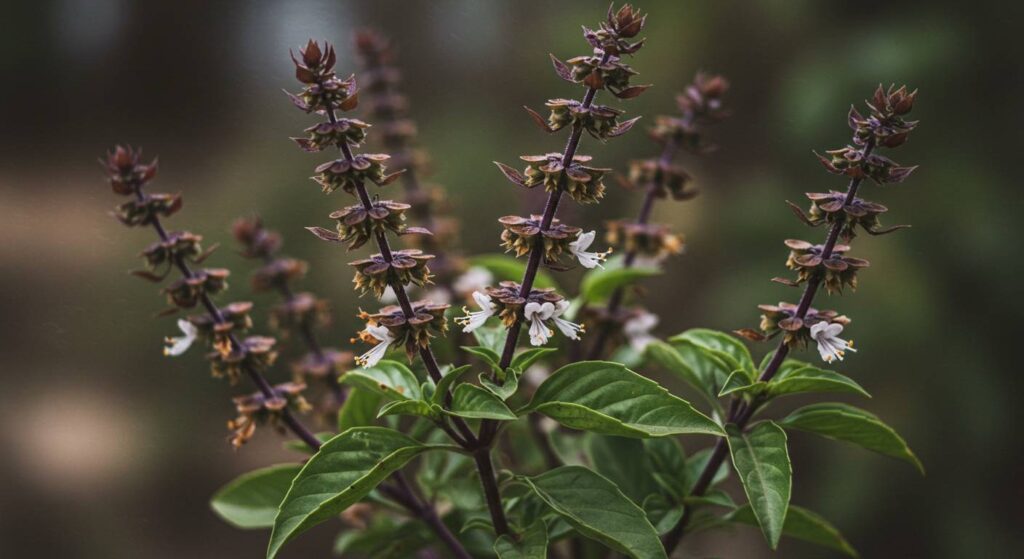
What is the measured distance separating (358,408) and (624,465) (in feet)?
0.74

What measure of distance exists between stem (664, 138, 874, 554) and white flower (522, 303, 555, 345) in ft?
0.52

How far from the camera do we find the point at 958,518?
1274 millimetres

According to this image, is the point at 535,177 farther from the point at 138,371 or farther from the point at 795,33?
the point at 138,371

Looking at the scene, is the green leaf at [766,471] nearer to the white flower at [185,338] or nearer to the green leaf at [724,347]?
the green leaf at [724,347]

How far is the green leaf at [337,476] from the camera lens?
50 cm

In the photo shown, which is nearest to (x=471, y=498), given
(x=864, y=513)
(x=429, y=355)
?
(x=429, y=355)

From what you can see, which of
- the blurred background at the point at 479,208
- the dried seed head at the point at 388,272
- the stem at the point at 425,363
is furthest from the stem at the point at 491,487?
the blurred background at the point at 479,208

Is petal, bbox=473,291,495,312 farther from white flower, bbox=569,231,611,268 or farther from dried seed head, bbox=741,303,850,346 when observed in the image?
dried seed head, bbox=741,303,850,346

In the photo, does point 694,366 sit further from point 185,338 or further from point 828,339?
point 185,338

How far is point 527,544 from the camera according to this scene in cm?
57

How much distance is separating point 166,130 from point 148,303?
0.28 metres

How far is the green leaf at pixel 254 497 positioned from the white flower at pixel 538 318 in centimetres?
31

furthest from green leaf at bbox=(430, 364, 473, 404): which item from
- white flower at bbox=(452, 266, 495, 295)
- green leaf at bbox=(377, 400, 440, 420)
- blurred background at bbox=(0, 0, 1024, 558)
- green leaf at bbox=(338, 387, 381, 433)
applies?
blurred background at bbox=(0, 0, 1024, 558)

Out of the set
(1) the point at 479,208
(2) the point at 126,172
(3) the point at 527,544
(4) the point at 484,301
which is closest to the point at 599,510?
(3) the point at 527,544
